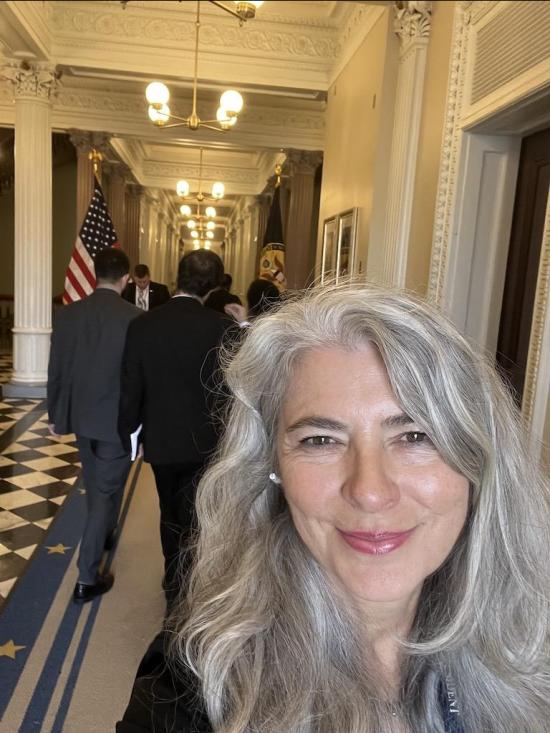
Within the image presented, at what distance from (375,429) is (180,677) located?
1.78 feet

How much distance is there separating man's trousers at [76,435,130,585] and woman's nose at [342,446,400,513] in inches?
103

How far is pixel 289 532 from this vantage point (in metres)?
1.21

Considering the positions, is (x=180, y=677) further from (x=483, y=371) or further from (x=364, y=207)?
(x=364, y=207)

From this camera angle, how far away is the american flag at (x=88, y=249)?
7215 millimetres

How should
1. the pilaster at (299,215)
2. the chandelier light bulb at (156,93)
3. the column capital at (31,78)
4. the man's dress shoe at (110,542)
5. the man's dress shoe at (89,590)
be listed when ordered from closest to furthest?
the man's dress shoe at (89,590), the man's dress shoe at (110,542), the chandelier light bulb at (156,93), the column capital at (31,78), the pilaster at (299,215)

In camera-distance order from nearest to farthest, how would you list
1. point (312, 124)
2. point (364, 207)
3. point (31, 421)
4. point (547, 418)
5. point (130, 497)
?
point (547, 418) < point (130, 497) < point (364, 207) < point (31, 421) < point (312, 124)

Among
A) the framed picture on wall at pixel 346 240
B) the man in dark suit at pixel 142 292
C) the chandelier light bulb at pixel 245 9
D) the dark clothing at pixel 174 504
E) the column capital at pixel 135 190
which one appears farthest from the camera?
the column capital at pixel 135 190

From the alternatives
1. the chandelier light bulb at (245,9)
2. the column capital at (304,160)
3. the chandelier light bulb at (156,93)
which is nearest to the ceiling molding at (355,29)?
the chandelier light bulb at (245,9)

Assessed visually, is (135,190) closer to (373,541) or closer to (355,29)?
(355,29)

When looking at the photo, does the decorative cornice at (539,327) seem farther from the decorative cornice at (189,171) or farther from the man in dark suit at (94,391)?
the decorative cornice at (189,171)

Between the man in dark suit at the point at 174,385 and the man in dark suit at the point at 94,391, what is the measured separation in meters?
0.27

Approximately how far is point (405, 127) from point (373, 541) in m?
4.53

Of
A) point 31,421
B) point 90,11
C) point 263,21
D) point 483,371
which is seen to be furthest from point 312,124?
point 483,371

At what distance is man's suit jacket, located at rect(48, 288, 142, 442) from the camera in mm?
3432
